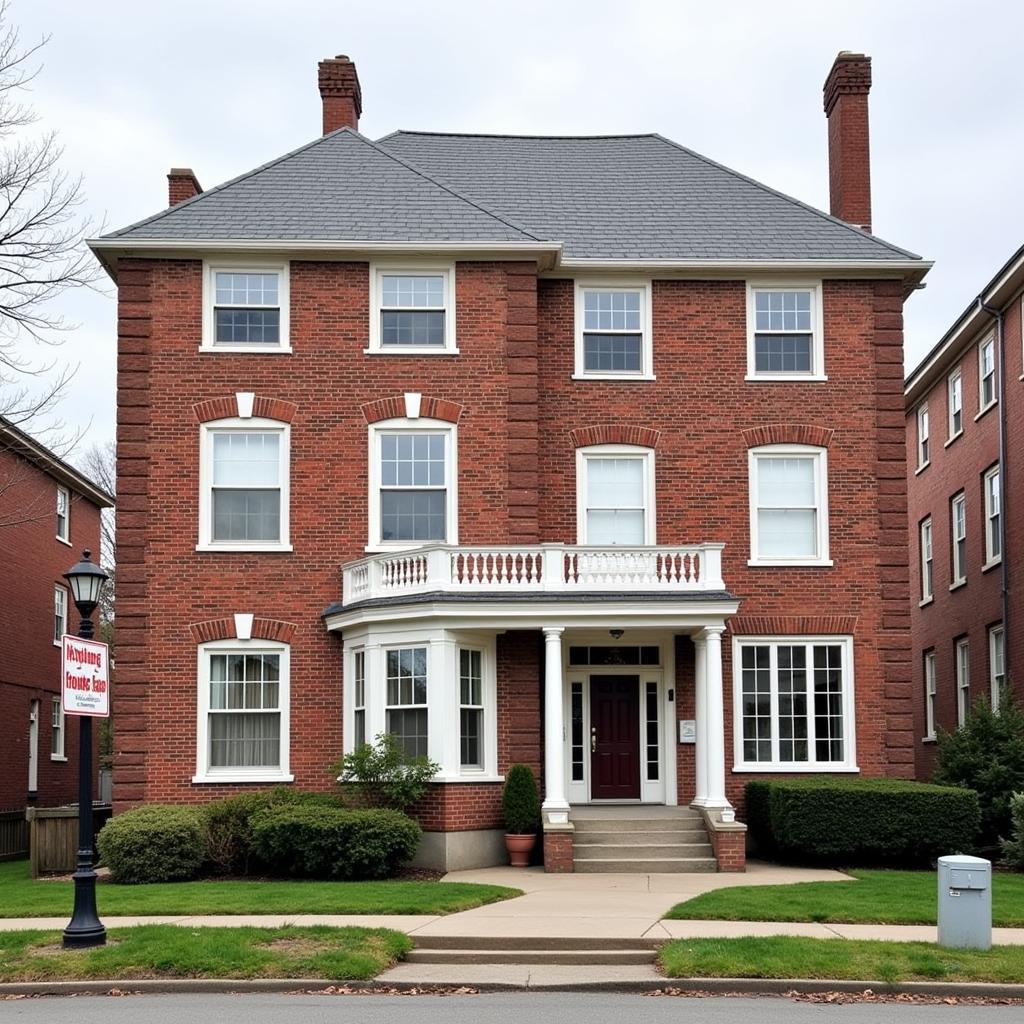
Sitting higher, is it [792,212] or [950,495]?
[792,212]

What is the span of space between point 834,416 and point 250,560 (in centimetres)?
1041

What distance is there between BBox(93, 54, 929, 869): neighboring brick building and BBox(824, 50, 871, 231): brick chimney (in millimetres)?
1700

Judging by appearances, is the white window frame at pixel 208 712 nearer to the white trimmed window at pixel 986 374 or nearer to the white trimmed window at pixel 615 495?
the white trimmed window at pixel 615 495

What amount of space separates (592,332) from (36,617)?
673 inches

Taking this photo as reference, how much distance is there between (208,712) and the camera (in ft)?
79.7

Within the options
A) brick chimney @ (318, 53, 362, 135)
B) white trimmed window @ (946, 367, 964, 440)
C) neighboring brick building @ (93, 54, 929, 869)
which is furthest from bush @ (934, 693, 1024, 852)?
brick chimney @ (318, 53, 362, 135)

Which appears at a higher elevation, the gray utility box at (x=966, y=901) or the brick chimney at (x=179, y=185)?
the brick chimney at (x=179, y=185)

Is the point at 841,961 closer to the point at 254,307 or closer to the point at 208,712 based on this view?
the point at 208,712

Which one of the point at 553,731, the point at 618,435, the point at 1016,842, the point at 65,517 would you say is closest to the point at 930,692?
the point at 1016,842

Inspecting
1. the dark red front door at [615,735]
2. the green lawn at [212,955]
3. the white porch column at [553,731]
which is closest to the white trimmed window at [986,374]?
the dark red front door at [615,735]

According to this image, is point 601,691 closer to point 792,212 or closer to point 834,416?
point 834,416

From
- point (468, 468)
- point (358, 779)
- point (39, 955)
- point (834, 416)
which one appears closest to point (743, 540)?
point (834, 416)

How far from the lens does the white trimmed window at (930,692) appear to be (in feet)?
120

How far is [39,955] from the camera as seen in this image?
14461 millimetres
